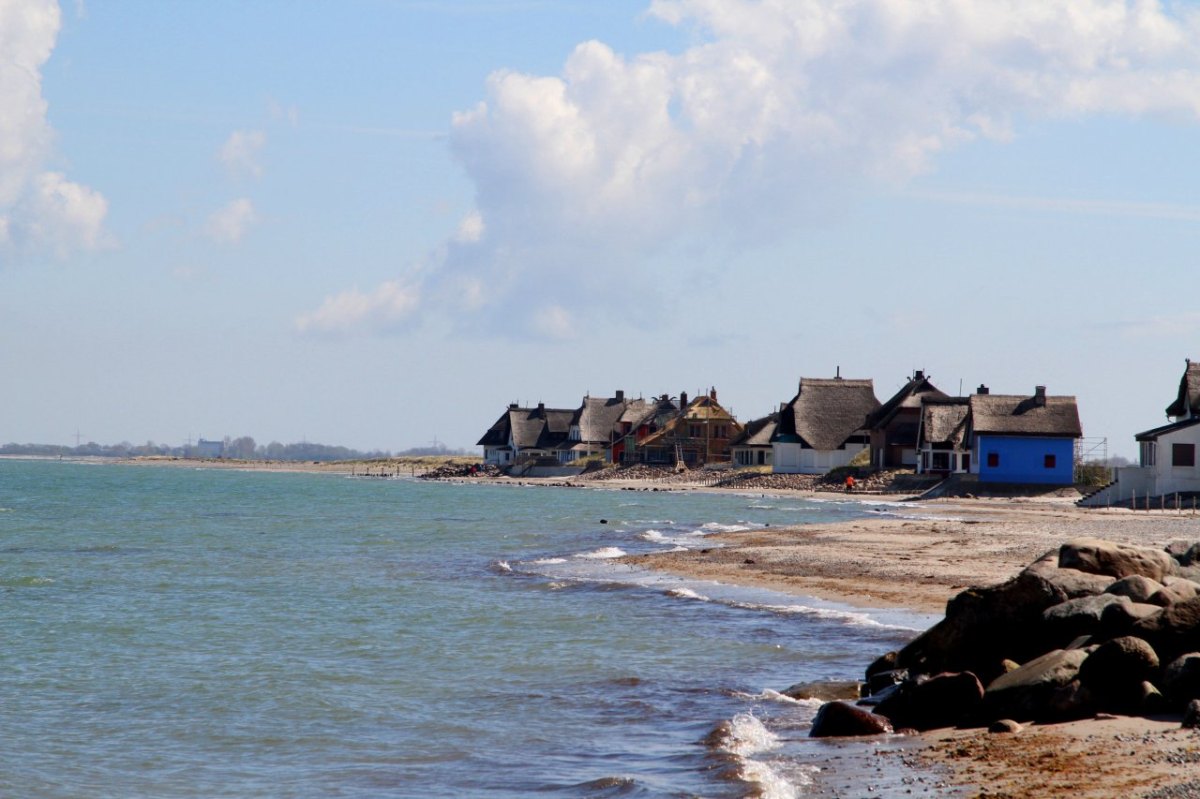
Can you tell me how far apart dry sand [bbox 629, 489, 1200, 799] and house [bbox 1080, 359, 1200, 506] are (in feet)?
8.39

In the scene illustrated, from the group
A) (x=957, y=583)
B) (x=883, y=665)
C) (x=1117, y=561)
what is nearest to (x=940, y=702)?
(x=883, y=665)

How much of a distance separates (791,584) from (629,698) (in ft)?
37.2

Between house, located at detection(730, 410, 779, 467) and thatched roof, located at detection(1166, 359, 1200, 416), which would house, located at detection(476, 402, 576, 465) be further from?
thatched roof, located at detection(1166, 359, 1200, 416)

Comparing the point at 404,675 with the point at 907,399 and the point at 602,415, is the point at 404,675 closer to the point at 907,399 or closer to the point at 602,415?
the point at 907,399

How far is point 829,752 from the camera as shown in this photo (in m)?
12.4

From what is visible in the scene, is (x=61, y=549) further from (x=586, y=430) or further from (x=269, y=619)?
(x=586, y=430)

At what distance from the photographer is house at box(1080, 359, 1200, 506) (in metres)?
50.3

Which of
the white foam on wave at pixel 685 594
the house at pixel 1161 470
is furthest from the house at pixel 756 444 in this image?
the white foam on wave at pixel 685 594

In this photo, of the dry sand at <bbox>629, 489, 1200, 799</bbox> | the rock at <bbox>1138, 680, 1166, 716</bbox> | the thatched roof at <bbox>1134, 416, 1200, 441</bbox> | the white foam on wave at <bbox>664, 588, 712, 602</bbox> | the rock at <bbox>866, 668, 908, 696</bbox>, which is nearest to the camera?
the dry sand at <bbox>629, 489, 1200, 799</bbox>

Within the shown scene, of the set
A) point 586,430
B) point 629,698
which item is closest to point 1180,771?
point 629,698

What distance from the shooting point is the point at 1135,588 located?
13469 mm

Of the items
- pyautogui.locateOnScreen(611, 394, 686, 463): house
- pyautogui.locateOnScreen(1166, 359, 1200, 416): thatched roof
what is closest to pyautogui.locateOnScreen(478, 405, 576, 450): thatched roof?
pyautogui.locateOnScreen(611, 394, 686, 463): house

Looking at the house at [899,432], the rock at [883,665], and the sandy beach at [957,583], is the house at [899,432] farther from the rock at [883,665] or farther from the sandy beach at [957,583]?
the rock at [883,665]

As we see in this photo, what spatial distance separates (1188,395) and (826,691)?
47.3 m
